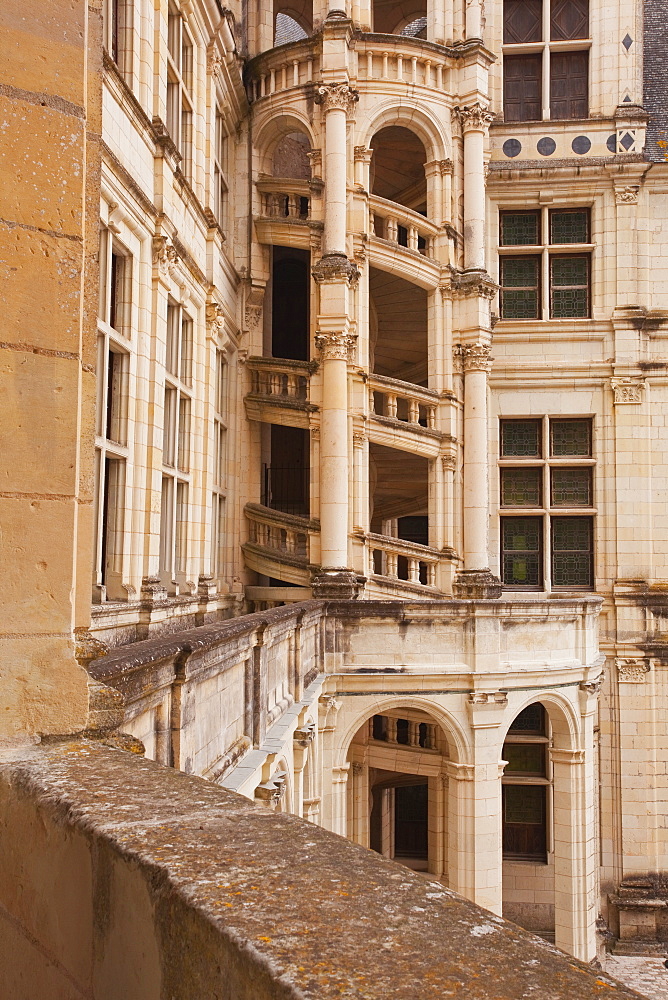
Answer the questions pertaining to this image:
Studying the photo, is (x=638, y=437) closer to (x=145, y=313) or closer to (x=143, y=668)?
(x=145, y=313)

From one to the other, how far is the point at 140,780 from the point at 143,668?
3.27 ft

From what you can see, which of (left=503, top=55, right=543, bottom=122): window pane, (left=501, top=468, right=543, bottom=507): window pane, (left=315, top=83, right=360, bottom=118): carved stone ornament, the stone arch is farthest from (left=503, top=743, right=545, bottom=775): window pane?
(left=503, top=55, right=543, bottom=122): window pane

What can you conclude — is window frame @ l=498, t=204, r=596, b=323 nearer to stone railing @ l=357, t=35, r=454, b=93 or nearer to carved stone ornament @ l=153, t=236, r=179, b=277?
stone railing @ l=357, t=35, r=454, b=93

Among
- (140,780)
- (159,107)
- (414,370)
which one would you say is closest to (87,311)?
(140,780)

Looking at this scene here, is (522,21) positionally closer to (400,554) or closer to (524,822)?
(400,554)

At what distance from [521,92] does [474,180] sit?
328cm

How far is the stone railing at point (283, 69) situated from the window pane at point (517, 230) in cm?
453

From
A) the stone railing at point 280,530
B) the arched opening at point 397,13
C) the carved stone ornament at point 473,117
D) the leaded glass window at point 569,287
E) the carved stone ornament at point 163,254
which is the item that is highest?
the arched opening at point 397,13

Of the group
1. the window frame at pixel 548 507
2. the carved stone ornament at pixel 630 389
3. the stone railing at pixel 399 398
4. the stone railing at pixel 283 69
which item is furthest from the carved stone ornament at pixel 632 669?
the stone railing at pixel 283 69

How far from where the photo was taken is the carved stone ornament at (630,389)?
50.1 feet

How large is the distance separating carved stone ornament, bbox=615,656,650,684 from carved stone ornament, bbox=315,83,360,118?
9064 millimetres

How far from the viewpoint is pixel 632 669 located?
1490 centimetres

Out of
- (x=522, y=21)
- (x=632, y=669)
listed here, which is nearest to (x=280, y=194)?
(x=522, y=21)

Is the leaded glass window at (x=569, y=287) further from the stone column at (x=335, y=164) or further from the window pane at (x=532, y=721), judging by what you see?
the window pane at (x=532, y=721)
